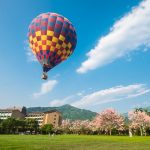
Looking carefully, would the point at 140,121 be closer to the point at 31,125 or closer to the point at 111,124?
the point at 111,124

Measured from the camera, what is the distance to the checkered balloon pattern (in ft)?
96.5

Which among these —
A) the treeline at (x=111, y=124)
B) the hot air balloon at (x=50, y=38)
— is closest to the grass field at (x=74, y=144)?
the hot air balloon at (x=50, y=38)

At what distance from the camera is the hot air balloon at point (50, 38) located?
29422mm

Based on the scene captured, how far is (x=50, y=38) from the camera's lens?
96.4 ft

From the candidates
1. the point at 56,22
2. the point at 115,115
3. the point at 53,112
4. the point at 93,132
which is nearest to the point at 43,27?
the point at 56,22

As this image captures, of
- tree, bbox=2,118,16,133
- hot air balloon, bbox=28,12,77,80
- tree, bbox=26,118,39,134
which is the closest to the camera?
hot air balloon, bbox=28,12,77,80

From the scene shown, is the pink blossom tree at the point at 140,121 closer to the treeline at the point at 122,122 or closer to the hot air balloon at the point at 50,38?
the treeline at the point at 122,122

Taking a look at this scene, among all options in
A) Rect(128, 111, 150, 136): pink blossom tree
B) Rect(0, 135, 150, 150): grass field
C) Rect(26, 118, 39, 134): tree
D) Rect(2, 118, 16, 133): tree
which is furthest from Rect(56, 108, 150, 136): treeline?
Rect(0, 135, 150, 150): grass field

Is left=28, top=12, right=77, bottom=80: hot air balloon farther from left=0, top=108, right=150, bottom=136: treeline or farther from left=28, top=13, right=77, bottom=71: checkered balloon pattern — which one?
left=0, top=108, right=150, bottom=136: treeline

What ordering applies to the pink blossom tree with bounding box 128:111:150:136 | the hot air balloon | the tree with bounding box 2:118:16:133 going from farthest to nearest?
1. the tree with bounding box 2:118:16:133
2. the pink blossom tree with bounding box 128:111:150:136
3. the hot air balloon

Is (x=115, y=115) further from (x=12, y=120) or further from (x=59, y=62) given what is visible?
(x=59, y=62)

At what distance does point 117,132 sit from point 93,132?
23.1 metres

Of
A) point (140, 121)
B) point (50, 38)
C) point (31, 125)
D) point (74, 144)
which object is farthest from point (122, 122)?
point (50, 38)

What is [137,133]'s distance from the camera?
4112 inches
